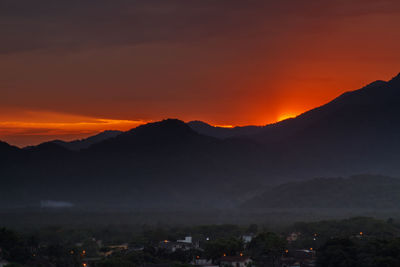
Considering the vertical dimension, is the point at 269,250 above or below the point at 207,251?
above

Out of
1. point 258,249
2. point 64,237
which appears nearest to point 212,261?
point 258,249

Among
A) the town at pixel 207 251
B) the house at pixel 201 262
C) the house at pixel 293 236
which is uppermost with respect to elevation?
the house at pixel 293 236

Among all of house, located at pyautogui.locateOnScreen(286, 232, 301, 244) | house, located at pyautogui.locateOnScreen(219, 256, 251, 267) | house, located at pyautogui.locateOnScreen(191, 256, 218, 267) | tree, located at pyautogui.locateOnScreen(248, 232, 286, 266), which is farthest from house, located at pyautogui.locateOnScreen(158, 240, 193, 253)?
house, located at pyautogui.locateOnScreen(286, 232, 301, 244)

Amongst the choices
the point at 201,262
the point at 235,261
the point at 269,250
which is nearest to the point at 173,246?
the point at 201,262

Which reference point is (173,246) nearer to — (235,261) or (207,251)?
(207,251)

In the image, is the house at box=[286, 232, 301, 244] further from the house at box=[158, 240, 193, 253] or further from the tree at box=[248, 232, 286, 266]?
the tree at box=[248, 232, 286, 266]

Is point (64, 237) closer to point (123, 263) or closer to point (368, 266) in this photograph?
point (123, 263)

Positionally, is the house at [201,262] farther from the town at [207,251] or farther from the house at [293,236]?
the house at [293,236]

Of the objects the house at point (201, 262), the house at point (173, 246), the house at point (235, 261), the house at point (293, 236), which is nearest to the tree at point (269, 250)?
the house at point (235, 261)
